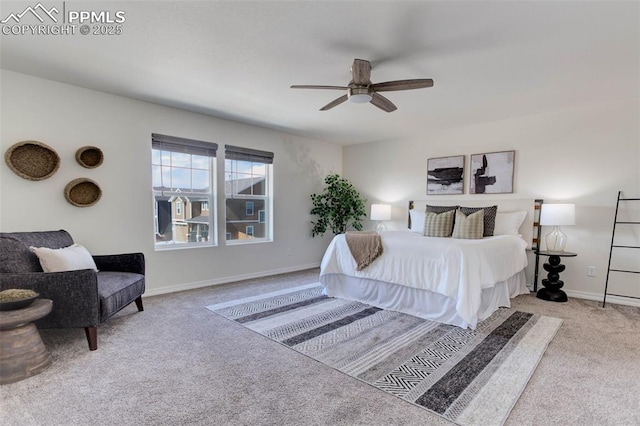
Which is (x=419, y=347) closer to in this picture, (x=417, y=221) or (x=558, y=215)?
(x=558, y=215)

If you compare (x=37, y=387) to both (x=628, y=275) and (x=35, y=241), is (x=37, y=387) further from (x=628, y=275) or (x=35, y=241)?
(x=628, y=275)

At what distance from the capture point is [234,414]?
5.61 ft

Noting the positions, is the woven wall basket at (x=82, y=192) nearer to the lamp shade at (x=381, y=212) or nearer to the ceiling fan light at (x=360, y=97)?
the ceiling fan light at (x=360, y=97)

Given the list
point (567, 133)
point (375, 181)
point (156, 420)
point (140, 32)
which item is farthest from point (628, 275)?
point (140, 32)

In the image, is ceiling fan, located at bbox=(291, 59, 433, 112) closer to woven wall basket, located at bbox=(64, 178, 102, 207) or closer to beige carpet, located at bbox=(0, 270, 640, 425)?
beige carpet, located at bbox=(0, 270, 640, 425)

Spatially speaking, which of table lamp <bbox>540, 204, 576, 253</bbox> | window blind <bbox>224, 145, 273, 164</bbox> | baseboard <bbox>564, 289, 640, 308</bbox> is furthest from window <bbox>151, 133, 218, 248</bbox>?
baseboard <bbox>564, 289, 640, 308</bbox>

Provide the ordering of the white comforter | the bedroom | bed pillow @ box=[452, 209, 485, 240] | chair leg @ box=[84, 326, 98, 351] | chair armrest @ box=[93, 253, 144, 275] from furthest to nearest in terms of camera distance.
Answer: bed pillow @ box=[452, 209, 485, 240]
chair armrest @ box=[93, 253, 144, 275]
the white comforter
chair leg @ box=[84, 326, 98, 351]
the bedroom

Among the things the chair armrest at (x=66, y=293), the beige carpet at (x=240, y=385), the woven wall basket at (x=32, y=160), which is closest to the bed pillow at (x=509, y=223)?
the beige carpet at (x=240, y=385)

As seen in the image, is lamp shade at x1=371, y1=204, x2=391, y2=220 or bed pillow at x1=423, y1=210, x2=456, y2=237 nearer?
bed pillow at x1=423, y1=210, x2=456, y2=237

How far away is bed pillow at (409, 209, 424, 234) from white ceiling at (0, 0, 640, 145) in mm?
1656

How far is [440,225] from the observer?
4273 millimetres

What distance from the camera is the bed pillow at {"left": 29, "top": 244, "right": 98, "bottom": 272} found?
2557mm

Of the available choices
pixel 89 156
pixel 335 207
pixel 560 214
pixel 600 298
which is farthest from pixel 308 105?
pixel 600 298

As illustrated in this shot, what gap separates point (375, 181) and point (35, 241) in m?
4.87
